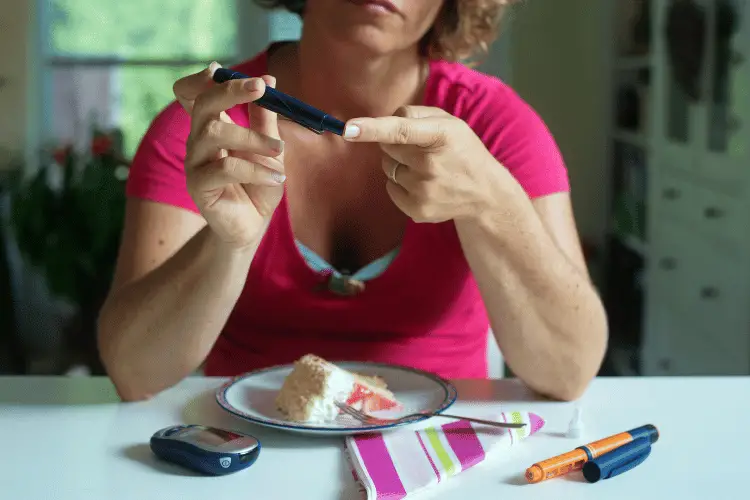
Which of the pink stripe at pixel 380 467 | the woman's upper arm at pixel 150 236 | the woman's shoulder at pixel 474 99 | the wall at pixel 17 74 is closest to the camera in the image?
the pink stripe at pixel 380 467

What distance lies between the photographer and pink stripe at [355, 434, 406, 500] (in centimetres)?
67

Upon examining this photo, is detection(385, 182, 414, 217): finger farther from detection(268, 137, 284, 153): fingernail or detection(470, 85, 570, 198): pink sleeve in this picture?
detection(470, 85, 570, 198): pink sleeve

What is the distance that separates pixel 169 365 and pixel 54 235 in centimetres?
166

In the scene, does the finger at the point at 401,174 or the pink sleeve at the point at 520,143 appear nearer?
the finger at the point at 401,174

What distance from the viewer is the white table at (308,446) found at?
2.28 ft

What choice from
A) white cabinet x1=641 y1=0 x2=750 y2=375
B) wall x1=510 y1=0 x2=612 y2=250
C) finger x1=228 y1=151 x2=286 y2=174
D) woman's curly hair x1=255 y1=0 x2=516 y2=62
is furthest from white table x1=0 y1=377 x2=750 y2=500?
wall x1=510 y1=0 x2=612 y2=250

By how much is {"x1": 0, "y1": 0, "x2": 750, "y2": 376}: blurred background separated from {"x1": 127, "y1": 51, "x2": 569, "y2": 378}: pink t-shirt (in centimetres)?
134

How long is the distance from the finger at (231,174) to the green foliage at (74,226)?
65.4 inches

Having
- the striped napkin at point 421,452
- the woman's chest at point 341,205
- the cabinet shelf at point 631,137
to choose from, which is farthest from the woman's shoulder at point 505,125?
the cabinet shelf at point 631,137

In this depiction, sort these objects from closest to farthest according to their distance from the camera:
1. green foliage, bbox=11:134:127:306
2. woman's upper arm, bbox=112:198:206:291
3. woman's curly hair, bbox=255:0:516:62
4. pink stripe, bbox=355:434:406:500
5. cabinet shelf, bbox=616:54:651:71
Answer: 1. pink stripe, bbox=355:434:406:500
2. woman's upper arm, bbox=112:198:206:291
3. woman's curly hair, bbox=255:0:516:62
4. green foliage, bbox=11:134:127:306
5. cabinet shelf, bbox=616:54:651:71

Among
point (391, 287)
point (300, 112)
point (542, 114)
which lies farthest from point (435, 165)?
point (542, 114)

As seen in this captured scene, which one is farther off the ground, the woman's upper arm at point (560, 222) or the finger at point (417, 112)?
the finger at point (417, 112)

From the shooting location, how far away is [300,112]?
77 cm

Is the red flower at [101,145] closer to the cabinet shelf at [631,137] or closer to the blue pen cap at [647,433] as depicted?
the cabinet shelf at [631,137]
